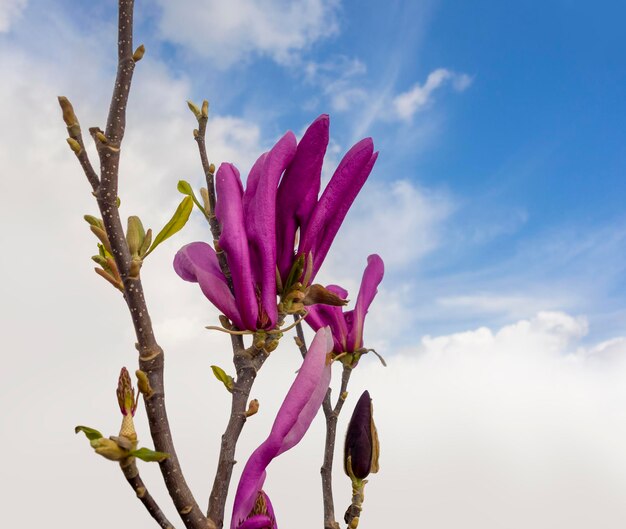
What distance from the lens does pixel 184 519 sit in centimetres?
101

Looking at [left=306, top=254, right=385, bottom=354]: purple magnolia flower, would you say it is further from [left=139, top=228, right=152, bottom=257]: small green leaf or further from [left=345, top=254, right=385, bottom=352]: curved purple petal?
[left=139, top=228, right=152, bottom=257]: small green leaf

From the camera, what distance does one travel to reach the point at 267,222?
108 cm

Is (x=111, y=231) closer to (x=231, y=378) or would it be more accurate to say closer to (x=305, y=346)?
(x=231, y=378)

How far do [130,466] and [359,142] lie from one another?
619mm

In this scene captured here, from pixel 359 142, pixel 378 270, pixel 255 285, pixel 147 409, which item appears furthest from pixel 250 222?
pixel 378 270

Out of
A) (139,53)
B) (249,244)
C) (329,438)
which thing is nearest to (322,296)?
(249,244)

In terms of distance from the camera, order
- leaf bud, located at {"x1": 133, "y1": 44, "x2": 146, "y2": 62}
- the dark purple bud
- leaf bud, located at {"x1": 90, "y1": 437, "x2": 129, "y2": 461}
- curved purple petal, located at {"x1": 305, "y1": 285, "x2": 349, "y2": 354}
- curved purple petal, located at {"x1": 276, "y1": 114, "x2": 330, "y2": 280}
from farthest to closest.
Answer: curved purple petal, located at {"x1": 305, "y1": 285, "x2": 349, "y2": 354} → the dark purple bud → curved purple petal, located at {"x1": 276, "y1": 114, "x2": 330, "y2": 280} → leaf bud, located at {"x1": 133, "y1": 44, "x2": 146, "y2": 62} → leaf bud, located at {"x1": 90, "y1": 437, "x2": 129, "y2": 461}

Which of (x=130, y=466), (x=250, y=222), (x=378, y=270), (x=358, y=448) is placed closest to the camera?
(x=130, y=466)

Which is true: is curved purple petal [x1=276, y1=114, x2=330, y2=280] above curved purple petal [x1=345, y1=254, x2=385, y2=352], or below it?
below

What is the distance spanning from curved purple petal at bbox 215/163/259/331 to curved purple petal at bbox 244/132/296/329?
0.02 meters

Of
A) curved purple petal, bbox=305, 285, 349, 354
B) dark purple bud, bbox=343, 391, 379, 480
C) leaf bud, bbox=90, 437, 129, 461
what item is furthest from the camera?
curved purple petal, bbox=305, 285, 349, 354

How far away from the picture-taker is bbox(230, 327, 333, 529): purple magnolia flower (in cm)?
105

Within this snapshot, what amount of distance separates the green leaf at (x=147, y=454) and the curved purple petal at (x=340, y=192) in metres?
0.41

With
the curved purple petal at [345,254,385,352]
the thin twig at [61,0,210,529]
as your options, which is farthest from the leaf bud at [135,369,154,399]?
the curved purple petal at [345,254,385,352]
